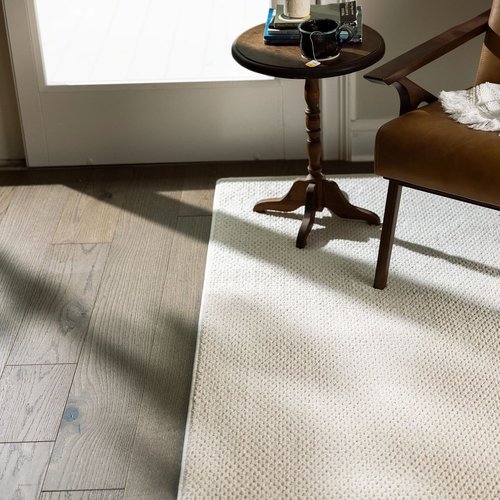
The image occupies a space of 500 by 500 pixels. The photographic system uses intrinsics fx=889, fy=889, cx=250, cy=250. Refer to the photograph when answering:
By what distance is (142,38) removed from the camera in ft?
8.97

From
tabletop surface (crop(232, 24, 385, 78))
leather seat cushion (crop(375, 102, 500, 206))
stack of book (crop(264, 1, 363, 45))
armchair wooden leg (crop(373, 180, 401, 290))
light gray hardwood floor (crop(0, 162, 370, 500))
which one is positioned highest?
stack of book (crop(264, 1, 363, 45))

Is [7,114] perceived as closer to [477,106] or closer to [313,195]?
[313,195]

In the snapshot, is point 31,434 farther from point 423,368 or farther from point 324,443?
point 423,368

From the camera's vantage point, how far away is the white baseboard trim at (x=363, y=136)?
2814 millimetres

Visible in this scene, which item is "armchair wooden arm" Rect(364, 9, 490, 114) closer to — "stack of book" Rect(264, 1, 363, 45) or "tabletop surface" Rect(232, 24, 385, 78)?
"tabletop surface" Rect(232, 24, 385, 78)

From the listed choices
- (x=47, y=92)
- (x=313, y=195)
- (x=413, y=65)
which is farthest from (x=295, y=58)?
(x=47, y=92)

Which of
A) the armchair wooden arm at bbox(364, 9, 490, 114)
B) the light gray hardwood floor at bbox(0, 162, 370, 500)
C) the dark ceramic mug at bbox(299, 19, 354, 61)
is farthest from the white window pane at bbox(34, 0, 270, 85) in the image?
the armchair wooden arm at bbox(364, 9, 490, 114)

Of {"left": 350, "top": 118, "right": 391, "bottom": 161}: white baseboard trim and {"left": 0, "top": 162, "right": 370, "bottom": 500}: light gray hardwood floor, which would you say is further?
{"left": 350, "top": 118, "right": 391, "bottom": 161}: white baseboard trim

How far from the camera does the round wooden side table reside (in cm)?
209

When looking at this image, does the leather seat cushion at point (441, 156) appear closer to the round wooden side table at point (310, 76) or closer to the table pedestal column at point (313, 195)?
the round wooden side table at point (310, 76)

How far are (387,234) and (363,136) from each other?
76 centimetres

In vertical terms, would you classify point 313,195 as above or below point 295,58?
below

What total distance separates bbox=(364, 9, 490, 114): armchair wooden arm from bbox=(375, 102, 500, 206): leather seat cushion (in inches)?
2.4

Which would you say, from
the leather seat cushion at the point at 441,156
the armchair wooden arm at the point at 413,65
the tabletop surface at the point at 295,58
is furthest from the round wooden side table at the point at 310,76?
the leather seat cushion at the point at 441,156
